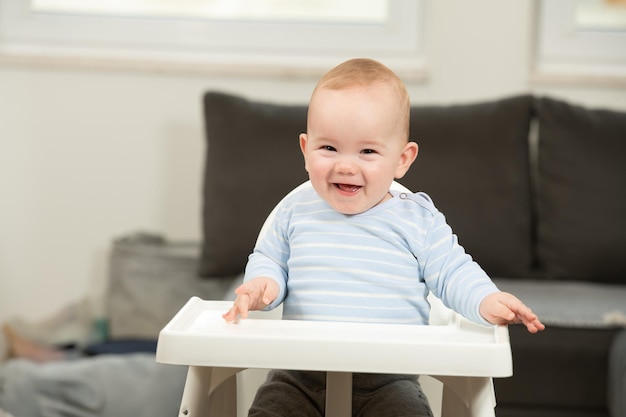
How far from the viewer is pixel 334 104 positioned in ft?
3.57

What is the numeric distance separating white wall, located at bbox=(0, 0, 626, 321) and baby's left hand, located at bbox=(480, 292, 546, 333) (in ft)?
5.72

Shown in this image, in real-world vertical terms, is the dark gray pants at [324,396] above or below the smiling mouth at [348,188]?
below

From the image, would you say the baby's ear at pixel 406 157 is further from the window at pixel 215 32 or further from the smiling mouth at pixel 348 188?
the window at pixel 215 32

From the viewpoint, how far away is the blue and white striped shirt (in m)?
1.13

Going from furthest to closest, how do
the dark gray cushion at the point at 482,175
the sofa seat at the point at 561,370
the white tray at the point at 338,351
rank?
the dark gray cushion at the point at 482,175
the sofa seat at the point at 561,370
the white tray at the point at 338,351

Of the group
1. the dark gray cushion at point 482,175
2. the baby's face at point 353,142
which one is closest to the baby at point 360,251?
the baby's face at point 353,142

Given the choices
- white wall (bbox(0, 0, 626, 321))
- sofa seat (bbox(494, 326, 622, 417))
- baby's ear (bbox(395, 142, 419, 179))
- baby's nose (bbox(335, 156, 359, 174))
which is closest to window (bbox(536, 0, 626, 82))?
white wall (bbox(0, 0, 626, 321))

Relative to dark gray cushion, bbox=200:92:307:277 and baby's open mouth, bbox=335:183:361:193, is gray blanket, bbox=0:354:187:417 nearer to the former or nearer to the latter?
dark gray cushion, bbox=200:92:307:277

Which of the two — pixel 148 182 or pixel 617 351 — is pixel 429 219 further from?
pixel 148 182

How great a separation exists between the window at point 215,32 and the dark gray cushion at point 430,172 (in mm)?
367

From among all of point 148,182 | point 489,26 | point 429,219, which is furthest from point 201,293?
point 429,219

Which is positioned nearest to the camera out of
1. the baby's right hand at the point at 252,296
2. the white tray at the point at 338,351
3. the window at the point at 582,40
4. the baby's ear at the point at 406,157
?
the white tray at the point at 338,351

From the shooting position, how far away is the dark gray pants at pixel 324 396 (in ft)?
3.68

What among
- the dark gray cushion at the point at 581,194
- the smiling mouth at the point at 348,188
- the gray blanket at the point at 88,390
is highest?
the smiling mouth at the point at 348,188
